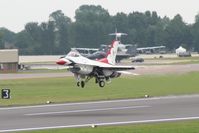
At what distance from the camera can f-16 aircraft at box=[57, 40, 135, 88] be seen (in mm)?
47763

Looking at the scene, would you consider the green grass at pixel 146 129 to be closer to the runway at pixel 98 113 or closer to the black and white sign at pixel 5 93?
the runway at pixel 98 113

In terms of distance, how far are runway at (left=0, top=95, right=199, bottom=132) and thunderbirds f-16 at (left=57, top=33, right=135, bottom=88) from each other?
1038cm

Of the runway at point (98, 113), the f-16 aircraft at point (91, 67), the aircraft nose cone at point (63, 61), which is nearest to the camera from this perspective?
the runway at point (98, 113)

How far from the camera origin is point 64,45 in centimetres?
19150

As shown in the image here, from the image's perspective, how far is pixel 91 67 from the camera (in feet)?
164

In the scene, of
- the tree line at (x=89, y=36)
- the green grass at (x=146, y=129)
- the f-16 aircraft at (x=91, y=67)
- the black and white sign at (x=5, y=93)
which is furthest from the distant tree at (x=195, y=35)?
the green grass at (x=146, y=129)

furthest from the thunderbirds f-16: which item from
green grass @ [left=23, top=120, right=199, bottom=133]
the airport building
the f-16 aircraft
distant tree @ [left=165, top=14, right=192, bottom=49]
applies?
distant tree @ [left=165, top=14, right=192, bottom=49]

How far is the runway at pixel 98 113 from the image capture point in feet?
88.2

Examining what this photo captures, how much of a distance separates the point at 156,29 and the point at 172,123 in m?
172

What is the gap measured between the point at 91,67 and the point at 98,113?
19150 millimetres

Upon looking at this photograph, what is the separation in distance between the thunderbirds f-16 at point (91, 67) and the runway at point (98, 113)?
10.4 meters

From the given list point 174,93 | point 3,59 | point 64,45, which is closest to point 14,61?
point 3,59

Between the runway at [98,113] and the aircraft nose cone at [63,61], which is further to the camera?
the aircraft nose cone at [63,61]

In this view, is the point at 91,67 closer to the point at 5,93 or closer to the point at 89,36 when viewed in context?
the point at 5,93
